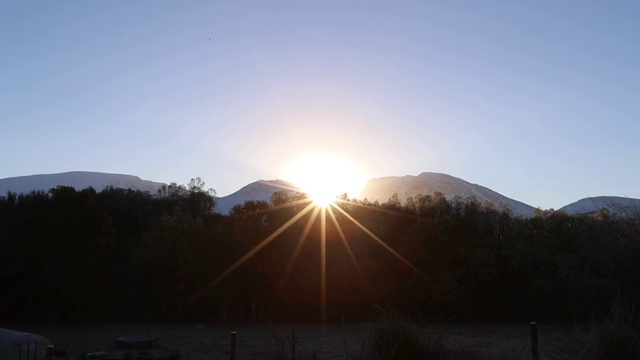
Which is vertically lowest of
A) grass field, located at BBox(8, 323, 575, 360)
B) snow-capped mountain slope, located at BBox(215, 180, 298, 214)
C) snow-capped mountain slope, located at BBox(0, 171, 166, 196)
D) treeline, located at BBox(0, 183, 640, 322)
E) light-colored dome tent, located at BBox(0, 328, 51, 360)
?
grass field, located at BBox(8, 323, 575, 360)

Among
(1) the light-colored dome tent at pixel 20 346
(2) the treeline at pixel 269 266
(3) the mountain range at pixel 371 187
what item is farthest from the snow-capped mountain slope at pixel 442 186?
(1) the light-colored dome tent at pixel 20 346

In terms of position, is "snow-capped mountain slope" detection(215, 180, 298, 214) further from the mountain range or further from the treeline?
the treeline

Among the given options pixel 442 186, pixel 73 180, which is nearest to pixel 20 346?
pixel 442 186

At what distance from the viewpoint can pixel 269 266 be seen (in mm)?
35062

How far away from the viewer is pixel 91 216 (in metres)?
35.3

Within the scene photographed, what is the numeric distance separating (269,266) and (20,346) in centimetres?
1923

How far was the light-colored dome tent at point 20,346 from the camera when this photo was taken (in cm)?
1689

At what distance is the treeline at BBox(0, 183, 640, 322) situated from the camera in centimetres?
3366

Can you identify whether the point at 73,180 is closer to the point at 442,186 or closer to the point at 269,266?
the point at 442,186

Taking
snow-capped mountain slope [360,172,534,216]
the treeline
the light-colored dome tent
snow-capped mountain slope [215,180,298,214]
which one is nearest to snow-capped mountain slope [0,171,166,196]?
snow-capped mountain slope [215,180,298,214]

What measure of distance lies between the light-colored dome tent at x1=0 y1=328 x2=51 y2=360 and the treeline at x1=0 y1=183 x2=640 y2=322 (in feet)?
53.6

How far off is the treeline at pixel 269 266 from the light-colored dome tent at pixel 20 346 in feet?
53.6

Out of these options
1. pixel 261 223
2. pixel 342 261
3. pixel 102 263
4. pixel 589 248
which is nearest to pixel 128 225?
pixel 102 263

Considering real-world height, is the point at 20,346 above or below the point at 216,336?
above
